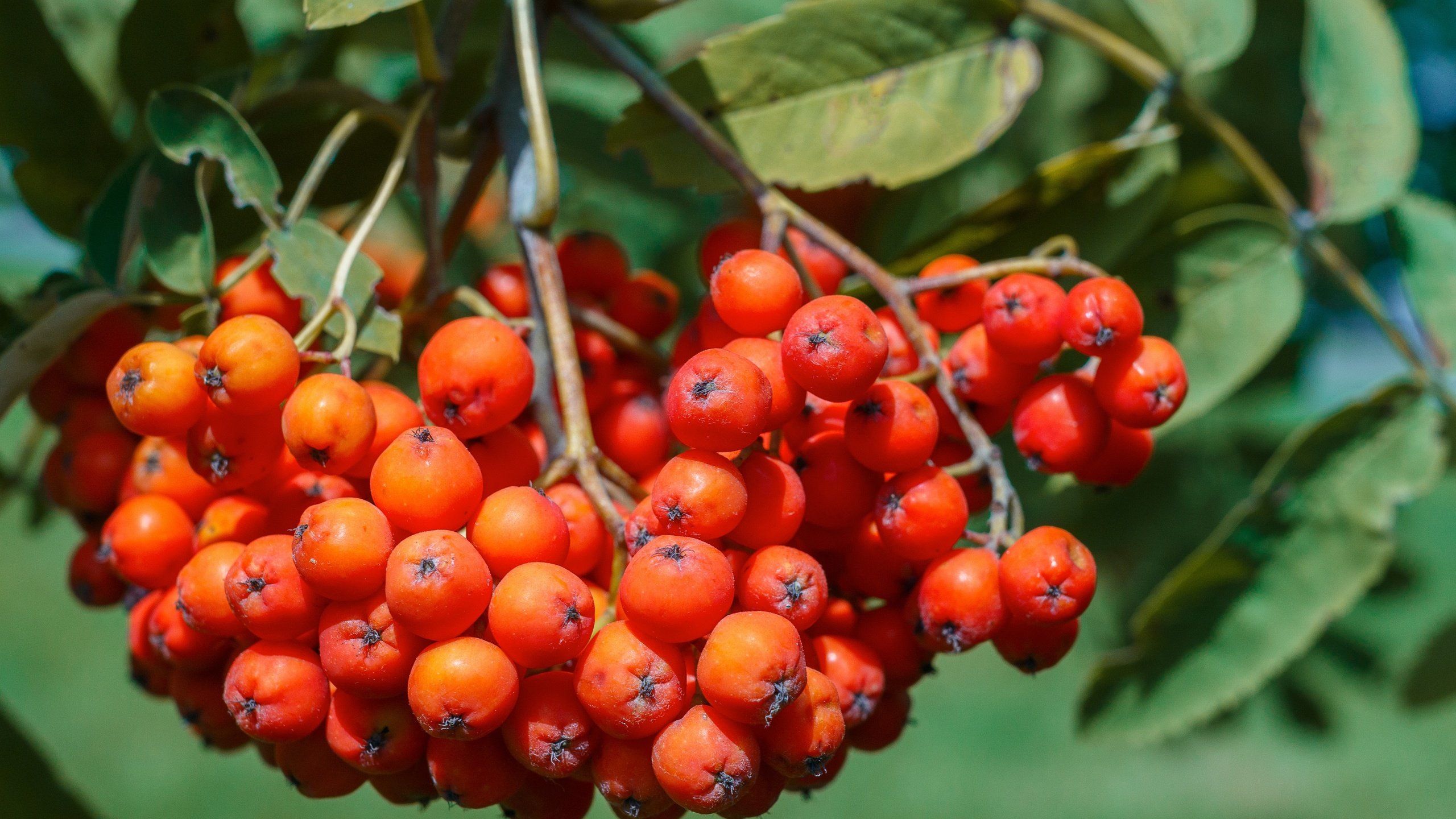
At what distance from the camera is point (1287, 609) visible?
1.80m

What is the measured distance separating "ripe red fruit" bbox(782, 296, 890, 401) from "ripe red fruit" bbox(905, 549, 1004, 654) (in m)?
0.23

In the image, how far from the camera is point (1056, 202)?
65.9 inches

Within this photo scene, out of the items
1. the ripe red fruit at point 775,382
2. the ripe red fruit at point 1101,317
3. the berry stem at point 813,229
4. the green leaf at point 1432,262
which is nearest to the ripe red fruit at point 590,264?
the berry stem at point 813,229

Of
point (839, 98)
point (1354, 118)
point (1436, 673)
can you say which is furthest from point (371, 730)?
point (1436, 673)

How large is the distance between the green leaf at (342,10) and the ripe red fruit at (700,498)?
2.01 feet

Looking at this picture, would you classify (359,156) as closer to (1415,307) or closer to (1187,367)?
(1187,367)

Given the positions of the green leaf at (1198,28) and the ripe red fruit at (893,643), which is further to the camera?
the green leaf at (1198,28)

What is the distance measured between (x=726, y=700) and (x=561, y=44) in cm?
140

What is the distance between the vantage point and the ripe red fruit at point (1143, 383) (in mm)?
1253

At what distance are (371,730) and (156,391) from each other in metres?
0.43

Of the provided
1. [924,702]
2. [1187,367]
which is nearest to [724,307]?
[1187,367]

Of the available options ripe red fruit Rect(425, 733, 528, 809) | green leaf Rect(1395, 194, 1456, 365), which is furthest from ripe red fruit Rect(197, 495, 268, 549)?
green leaf Rect(1395, 194, 1456, 365)

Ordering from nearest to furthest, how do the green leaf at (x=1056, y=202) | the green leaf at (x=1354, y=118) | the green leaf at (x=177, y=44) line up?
the green leaf at (x=1056, y=202), the green leaf at (x=177, y=44), the green leaf at (x=1354, y=118)

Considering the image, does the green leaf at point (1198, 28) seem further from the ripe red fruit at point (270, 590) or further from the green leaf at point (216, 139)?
the ripe red fruit at point (270, 590)
